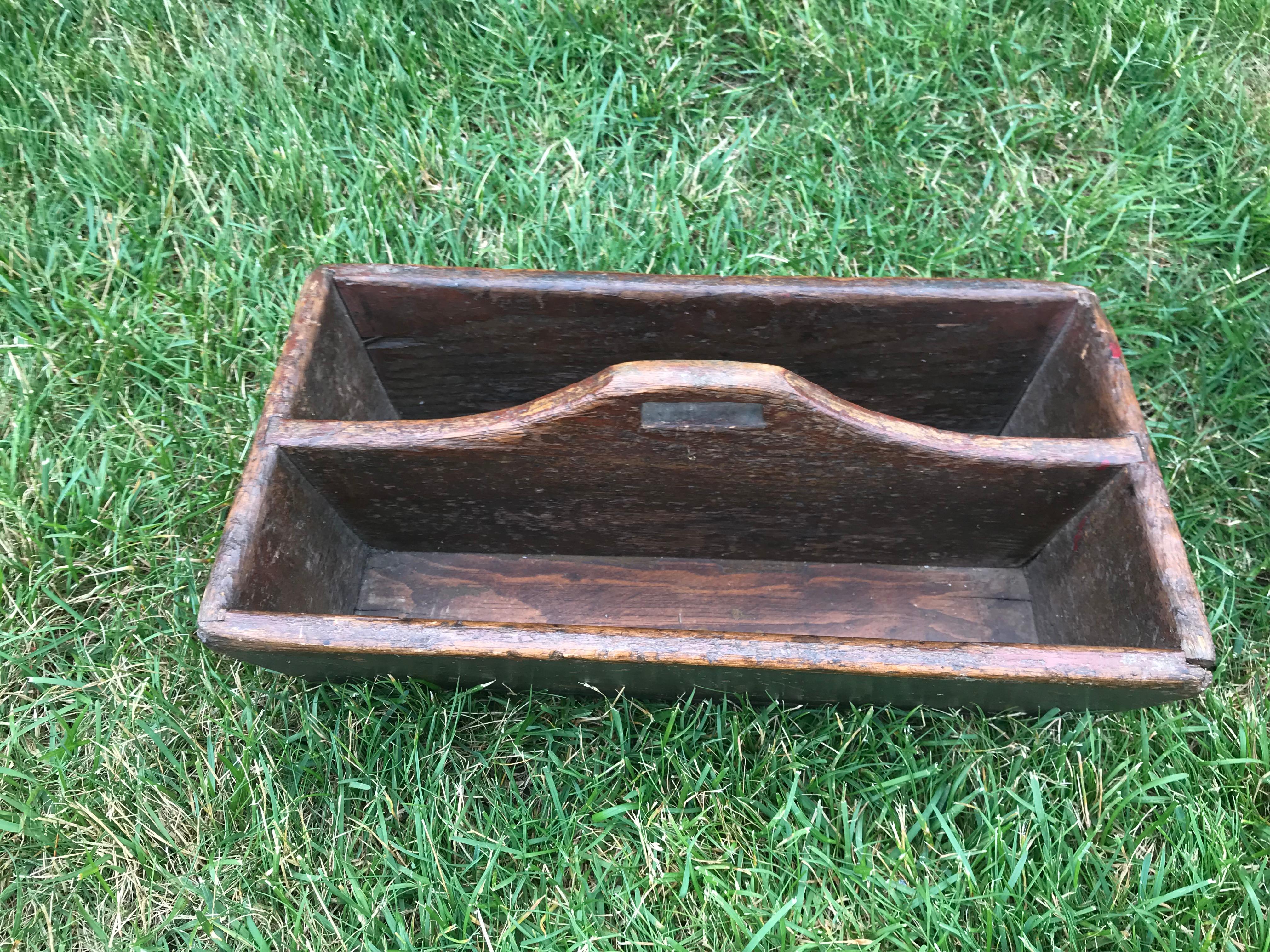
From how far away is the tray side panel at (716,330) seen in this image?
1993 mm

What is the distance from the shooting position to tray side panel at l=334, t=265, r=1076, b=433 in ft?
6.54

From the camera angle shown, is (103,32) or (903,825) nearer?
(903,825)

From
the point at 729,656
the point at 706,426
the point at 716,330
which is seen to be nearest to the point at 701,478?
the point at 706,426

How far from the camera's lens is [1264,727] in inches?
77.2

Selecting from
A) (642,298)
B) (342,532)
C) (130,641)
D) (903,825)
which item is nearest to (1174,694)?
(903,825)

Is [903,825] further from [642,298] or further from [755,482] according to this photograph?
[642,298]

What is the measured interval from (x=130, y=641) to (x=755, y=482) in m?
1.51

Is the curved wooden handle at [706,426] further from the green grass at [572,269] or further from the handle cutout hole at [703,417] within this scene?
the green grass at [572,269]

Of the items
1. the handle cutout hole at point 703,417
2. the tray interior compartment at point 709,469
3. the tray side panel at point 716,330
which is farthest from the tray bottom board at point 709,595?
the handle cutout hole at point 703,417

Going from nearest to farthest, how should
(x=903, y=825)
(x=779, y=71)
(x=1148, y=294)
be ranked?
(x=903, y=825), (x=1148, y=294), (x=779, y=71)

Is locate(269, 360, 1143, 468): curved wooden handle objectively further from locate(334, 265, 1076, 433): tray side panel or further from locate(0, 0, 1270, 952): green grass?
locate(0, 0, 1270, 952): green grass

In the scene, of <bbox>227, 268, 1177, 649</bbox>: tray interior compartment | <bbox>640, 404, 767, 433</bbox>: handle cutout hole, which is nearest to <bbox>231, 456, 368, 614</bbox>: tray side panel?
<bbox>227, 268, 1177, 649</bbox>: tray interior compartment

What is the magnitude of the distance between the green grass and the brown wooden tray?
239mm

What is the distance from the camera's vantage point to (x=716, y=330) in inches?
81.7
